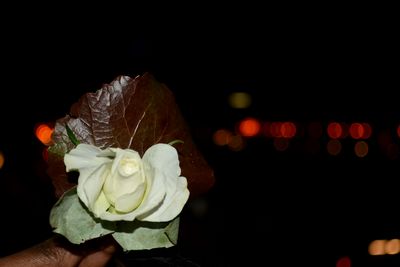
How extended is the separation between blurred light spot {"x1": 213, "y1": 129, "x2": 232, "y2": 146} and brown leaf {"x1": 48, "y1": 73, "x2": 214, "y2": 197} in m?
19.6

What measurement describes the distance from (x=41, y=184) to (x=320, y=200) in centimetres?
542

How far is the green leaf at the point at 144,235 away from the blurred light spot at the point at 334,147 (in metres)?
15.8

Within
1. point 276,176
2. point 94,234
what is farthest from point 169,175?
point 276,176

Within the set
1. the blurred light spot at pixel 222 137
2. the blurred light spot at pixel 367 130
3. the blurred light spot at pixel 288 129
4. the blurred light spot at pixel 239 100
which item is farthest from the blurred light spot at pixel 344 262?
the blurred light spot at pixel 239 100

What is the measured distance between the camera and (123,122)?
4.34 ft

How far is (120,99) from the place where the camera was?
1.33 metres

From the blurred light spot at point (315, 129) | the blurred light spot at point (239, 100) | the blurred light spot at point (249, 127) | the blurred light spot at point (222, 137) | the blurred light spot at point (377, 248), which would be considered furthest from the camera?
the blurred light spot at point (239, 100)

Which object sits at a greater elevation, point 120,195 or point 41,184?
point 120,195

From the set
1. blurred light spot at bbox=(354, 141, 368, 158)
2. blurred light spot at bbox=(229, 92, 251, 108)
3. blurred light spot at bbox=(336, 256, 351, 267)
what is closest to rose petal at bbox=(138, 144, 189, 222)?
blurred light spot at bbox=(336, 256, 351, 267)

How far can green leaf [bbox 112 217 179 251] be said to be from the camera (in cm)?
122

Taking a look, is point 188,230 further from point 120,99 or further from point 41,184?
point 120,99

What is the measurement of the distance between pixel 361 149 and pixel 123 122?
17561 millimetres

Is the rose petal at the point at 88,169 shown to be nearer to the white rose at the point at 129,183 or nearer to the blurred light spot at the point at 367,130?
the white rose at the point at 129,183

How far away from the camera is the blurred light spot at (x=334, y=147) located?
16.9 metres
